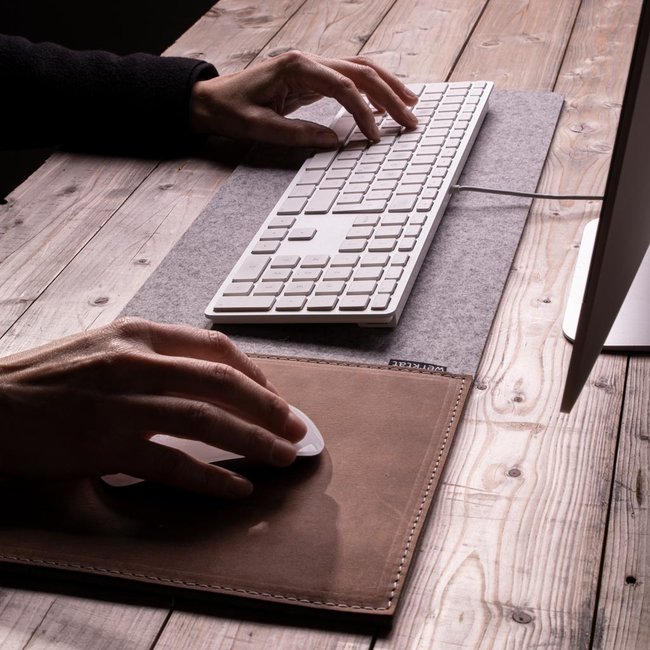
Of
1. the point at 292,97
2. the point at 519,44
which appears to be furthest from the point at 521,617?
the point at 519,44

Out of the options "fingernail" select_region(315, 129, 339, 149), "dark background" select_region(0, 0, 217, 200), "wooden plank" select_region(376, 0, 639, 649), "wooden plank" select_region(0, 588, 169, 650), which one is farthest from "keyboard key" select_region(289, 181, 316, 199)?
"dark background" select_region(0, 0, 217, 200)

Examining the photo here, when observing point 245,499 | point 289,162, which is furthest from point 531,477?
point 289,162

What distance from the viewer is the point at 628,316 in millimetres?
718

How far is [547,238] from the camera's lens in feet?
2.79

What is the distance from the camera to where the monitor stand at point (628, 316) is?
698mm

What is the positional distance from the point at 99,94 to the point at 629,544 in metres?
0.81

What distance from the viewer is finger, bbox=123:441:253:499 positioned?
0.59m

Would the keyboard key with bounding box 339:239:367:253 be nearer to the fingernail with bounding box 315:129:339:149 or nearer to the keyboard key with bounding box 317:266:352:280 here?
the keyboard key with bounding box 317:266:352:280

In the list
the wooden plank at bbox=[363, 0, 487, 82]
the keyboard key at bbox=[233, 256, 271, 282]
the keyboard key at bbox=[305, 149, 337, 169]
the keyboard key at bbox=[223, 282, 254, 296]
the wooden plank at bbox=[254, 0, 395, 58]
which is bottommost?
the wooden plank at bbox=[363, 0, 487, 82]

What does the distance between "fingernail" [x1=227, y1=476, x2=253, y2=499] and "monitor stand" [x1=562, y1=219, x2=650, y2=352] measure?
274mm

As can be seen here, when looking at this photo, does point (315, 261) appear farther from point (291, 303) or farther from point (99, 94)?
point (99, 94)

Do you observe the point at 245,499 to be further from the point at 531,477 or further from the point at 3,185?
the point at 3,185

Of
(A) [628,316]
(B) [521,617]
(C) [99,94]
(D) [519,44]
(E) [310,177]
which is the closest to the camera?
(B) [521,617]

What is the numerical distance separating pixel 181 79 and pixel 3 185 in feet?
5.64
